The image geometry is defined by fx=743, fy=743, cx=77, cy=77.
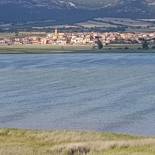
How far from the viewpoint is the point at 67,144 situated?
1948 centimetres

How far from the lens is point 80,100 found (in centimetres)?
4166

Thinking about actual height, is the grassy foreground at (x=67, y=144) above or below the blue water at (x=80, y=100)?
above

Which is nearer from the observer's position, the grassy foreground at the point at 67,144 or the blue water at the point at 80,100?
the grassy foreground at the point at 67,144

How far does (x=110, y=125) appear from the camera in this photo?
3091 cm

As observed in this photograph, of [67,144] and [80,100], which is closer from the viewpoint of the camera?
[67,144]

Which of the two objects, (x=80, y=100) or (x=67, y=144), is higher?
(x=67, y=144)

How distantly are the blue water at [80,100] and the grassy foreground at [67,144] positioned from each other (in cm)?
646

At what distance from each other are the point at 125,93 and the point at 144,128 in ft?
51.8

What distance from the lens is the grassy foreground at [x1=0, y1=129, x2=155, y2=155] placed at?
17.8 meters

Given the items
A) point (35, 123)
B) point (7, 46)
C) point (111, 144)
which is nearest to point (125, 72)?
point (35, 123)

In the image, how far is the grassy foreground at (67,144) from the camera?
1780 centimetres

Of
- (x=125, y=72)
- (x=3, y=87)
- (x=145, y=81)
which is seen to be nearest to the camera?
(x=3, y=87)

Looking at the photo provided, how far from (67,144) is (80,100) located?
873 inches

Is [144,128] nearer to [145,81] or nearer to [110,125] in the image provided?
[110,125]
